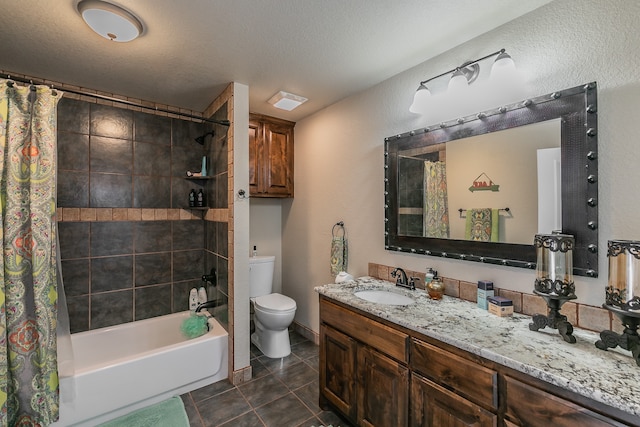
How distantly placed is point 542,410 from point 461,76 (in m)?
1.61

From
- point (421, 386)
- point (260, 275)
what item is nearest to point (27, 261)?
point (260, 275)

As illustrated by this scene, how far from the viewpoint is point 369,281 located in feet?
6.85

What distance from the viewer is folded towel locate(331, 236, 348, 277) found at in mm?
2482

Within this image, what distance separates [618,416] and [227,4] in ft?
7.15

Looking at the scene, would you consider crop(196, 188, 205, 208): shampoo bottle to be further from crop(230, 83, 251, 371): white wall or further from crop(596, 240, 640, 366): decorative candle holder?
crop(596, 240, 640, 366): decorative candle holder

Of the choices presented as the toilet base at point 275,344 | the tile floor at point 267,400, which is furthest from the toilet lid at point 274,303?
the tile floor at point 267,400

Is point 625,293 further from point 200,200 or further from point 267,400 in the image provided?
point 200,200

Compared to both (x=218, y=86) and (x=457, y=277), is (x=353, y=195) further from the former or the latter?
(x=218, y=86)

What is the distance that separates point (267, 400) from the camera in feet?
6.63

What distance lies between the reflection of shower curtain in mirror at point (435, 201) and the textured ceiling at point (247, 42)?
2.51ft

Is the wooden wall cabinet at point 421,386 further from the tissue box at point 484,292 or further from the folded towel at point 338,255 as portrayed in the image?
the folded towel at point 338,255

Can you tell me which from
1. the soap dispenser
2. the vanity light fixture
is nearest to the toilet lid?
the soap dispenser

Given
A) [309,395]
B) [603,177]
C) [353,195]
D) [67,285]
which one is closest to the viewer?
[603,177]

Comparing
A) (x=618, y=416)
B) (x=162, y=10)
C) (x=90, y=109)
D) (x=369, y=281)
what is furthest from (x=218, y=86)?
(x=618, y=416)
